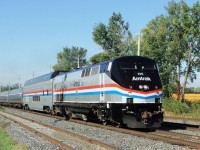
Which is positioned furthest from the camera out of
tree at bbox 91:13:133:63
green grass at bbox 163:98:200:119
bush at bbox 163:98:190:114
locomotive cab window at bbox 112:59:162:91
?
tree at bbox 91:13:133:63

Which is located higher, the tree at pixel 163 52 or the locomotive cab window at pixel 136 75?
the tree at pixel 163 52

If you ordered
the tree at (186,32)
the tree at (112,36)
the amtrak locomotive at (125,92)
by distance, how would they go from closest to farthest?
the amtrak locomotive at (125,92) → the tree at (186,32) → the tree at (112,36)

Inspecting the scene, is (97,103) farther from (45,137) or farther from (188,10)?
(188,10)

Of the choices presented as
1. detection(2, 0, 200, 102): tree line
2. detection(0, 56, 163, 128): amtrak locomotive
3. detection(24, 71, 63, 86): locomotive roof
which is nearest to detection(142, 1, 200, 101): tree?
detection(2, 0, 200, 102): tree line

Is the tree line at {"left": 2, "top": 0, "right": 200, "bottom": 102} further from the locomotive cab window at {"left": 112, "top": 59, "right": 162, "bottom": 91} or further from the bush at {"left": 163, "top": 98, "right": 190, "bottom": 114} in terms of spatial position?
the locomotive cab window at {"left": 112, "top": 59, "right": 162, "bottom": 91}

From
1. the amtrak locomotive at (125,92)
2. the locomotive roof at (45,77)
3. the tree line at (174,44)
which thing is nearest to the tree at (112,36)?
the tree line at (174,44)

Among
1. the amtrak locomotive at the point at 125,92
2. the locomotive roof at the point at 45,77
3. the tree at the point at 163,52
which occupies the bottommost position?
the amtrak locomotive at the point at 125,92

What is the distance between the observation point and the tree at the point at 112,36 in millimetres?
64875

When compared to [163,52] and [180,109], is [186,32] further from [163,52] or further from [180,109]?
[180,109]

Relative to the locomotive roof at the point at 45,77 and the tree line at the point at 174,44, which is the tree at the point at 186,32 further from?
the locomotive roof at the point at 45,77

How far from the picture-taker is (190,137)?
573 inches

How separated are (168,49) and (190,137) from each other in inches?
1477

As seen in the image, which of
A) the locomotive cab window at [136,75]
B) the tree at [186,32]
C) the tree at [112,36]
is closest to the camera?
the locomotive cab window at [136,75]

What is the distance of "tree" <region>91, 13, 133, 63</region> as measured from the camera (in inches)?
2554
